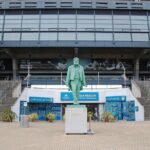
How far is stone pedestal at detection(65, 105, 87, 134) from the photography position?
18.0 m

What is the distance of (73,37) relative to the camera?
5091 centimetres

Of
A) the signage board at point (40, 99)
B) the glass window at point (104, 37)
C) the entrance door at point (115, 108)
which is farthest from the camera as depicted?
the glass window at point (104, 37)

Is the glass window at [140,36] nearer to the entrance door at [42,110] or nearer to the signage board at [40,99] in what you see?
the signage board at [40,99]

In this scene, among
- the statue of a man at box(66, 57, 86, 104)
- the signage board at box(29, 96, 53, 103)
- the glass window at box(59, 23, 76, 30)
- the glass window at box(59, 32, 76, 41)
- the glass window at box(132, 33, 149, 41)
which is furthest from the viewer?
the glass window at box(59, 23, 76, 30)

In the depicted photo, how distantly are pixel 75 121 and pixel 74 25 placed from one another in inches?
1402

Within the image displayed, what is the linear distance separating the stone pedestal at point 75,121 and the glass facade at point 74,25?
33.2 metres

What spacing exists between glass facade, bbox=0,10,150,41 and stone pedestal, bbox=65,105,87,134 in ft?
109

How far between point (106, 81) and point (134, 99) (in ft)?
31.5

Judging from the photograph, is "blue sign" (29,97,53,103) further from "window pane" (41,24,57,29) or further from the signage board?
"window pane" (41,24,57,29)

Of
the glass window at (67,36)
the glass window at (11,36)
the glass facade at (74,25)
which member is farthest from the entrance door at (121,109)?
the glass window at (11,36)

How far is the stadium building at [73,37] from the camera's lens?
50.7 metres

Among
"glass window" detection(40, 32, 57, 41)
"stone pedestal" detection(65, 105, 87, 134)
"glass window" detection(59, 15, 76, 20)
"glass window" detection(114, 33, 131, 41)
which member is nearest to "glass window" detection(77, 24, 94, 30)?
"glass window" detection(59, 15, 76, 20)

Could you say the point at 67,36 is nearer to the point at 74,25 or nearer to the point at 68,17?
the point at 74,25

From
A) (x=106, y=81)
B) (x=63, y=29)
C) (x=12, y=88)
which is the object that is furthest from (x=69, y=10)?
(x=12, y=88)
